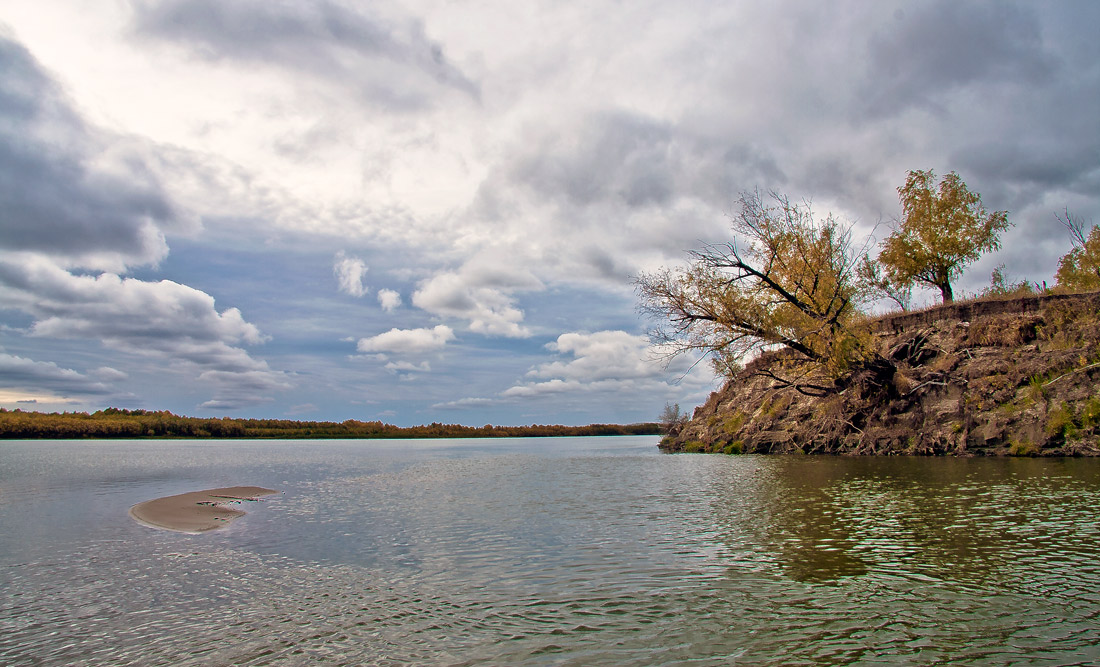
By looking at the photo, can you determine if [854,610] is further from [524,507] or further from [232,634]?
[524,507]

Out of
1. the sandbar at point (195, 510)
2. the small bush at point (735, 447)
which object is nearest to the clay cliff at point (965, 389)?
the small bush at point (735, 447)

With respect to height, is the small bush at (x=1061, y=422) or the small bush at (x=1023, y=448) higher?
the small bush at (x=1061, y=422)

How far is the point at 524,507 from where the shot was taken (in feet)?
60.2

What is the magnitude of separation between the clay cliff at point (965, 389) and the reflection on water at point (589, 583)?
14.0 m

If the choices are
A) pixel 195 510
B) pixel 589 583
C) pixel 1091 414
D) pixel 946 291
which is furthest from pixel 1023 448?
pixel 195 510

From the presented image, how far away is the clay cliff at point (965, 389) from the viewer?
1154 inches

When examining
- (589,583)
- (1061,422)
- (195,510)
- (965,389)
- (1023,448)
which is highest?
(965,389)

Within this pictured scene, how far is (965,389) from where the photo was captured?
33812 millimetres

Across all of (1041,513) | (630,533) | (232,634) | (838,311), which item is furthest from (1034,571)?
(838,311)

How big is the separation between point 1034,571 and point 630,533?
7.17 m

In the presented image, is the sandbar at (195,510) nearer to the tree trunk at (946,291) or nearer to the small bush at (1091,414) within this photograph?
the small bush at (1091,414)

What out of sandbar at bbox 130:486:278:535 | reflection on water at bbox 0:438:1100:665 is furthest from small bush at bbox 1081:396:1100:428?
sandbar at bbox 130:486:278:535

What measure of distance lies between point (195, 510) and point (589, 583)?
640 inches

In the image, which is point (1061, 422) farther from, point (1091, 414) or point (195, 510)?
point (195, 510)
